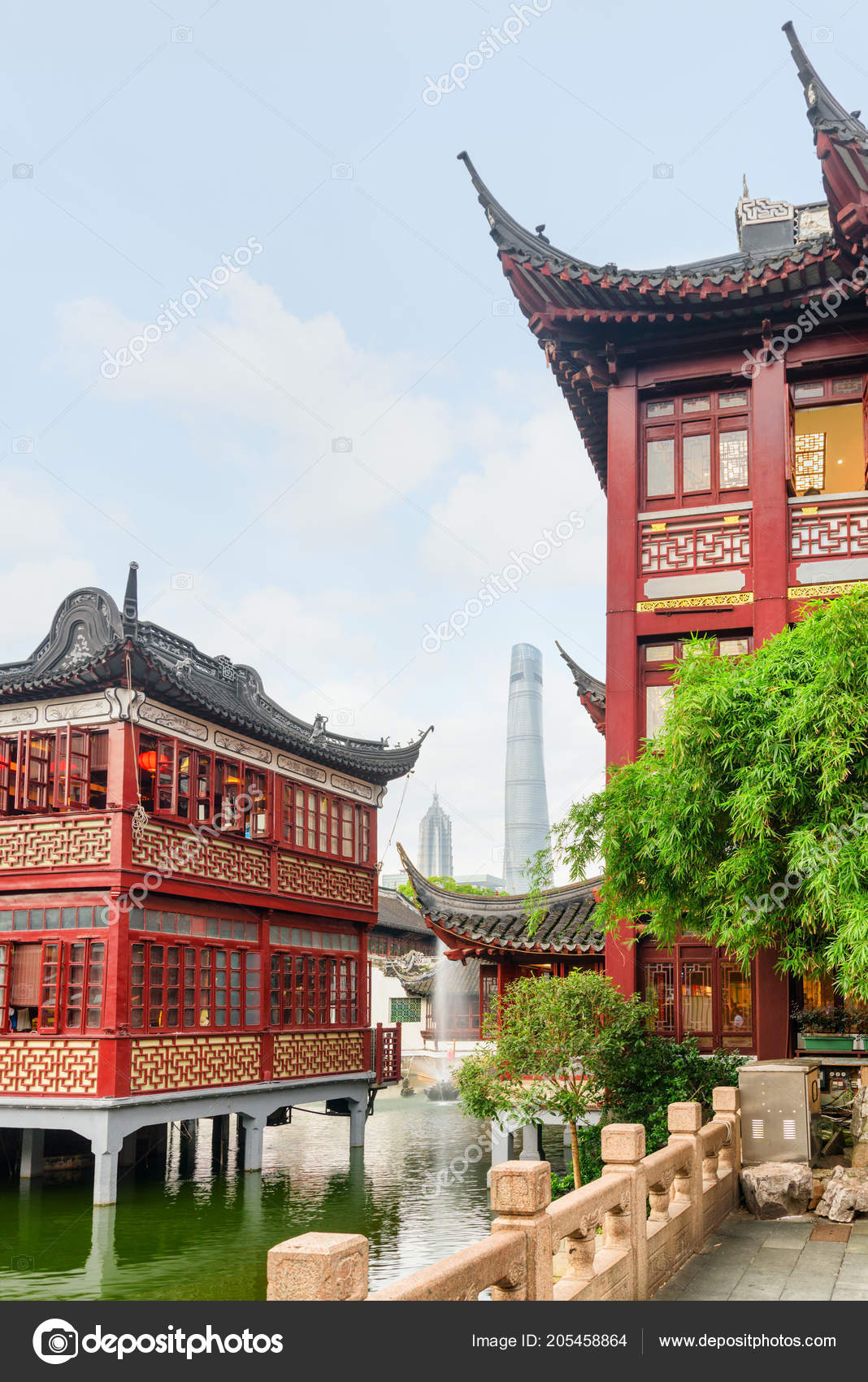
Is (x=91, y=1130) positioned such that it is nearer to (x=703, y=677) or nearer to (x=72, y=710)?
(x=72, y=710)

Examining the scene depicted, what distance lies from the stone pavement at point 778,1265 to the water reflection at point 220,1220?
531 centimetres

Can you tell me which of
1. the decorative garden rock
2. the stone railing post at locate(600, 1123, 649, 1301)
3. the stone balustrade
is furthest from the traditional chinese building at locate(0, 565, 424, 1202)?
the stone railing post at locate(600, 1123, 649, 1301)

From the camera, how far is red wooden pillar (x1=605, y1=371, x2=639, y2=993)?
14453mm

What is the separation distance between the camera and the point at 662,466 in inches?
604

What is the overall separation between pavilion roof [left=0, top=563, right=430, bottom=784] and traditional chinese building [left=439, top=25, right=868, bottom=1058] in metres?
7.63

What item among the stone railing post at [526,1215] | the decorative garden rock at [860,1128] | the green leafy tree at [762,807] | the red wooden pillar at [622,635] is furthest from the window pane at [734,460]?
the stone railing post at [526,1215]

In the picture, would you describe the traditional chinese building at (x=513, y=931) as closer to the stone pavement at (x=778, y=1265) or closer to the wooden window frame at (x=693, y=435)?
the wooden window frame at (x=693, y=435)

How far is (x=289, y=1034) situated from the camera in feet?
75.8
